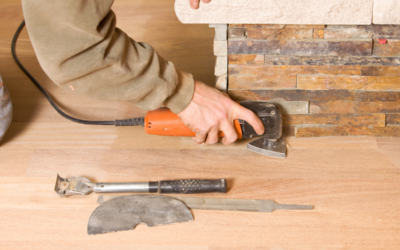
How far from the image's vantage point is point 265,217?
101 cm

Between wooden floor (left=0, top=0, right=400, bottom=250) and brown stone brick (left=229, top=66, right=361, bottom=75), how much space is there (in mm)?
252

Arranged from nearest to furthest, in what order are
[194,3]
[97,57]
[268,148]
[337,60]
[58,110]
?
[97,57] → [194,3] → [337,60] → [268,148] → [58,110]

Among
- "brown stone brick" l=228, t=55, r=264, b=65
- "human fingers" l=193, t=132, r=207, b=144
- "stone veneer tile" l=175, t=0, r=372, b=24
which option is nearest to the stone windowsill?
"stone veneer tile" l=175, t=0, r=372, b=24

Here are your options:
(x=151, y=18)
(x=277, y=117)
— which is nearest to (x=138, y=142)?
(x=277, y=117)

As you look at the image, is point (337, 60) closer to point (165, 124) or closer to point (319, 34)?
point (319, 34)

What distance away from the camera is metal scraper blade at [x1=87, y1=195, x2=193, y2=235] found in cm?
98

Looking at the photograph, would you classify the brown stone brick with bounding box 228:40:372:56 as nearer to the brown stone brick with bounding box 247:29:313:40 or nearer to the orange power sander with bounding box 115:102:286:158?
the brown stone brick with bounding box 247:29:313:40

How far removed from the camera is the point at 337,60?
3.55 ft

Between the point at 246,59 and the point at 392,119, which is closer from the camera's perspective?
the point at 246,59

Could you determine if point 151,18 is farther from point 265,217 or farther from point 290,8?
point 265,217

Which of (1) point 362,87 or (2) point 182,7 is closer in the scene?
(2) point 182,7

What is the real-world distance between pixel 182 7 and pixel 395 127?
0.80 m

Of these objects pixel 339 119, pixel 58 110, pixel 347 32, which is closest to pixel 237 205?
pixel 339 119

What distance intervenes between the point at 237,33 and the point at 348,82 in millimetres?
377
